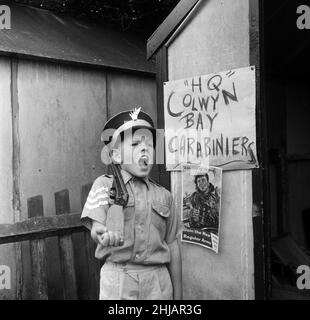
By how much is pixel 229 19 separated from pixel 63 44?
7.14 ft

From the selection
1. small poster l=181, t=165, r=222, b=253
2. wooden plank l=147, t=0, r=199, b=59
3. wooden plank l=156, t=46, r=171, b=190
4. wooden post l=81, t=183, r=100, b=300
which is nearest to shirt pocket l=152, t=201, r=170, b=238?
small poster l=181, t=165, r=222, b=253

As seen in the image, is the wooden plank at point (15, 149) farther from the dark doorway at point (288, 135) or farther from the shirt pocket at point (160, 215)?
the dark doorway at point (288, 135)

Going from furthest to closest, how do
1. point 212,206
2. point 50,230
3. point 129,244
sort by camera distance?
1. point 50,230
2. point 212,206
3. point 129,244

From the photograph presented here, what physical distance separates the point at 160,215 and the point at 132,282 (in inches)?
16.2

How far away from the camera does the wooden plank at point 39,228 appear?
3.53 metres

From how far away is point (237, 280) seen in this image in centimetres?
291

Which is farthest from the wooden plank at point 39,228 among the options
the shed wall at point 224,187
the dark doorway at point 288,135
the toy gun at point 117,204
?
the dark doorway at point 288,135

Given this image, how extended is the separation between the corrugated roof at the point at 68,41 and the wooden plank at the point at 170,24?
4.28ft

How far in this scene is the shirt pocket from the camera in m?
2.49

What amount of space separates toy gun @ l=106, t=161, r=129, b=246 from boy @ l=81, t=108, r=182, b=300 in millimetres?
32

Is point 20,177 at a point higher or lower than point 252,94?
lower

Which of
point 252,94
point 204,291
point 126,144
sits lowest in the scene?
point 204,291

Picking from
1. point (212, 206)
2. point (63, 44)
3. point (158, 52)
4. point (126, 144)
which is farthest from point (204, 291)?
point (63, 44)

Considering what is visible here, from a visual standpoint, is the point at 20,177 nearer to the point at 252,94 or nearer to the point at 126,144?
the point at 126,144
